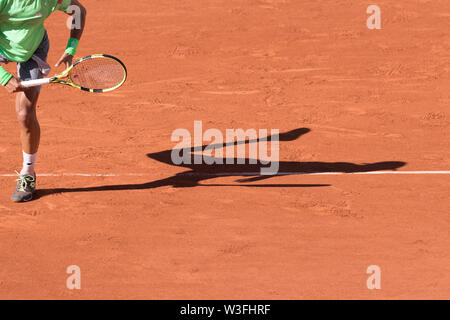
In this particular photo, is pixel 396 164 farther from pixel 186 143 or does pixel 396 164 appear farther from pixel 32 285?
pixel 32 285

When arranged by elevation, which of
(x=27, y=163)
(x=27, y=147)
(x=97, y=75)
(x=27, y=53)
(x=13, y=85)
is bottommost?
(x=27, y=163)

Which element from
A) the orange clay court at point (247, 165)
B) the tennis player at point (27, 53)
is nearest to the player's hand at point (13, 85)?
the tennis player at point (27, 53)

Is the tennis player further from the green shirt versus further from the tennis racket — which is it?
the tennis racket

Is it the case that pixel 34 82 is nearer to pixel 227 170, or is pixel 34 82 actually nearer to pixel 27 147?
pixel 27 147

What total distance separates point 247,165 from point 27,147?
2.19 m

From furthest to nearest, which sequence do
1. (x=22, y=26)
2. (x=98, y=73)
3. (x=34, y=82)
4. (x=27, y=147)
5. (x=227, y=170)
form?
(x=227, y=170) → (x=27, y=147) → (x=98, y=73) → (x=22, y=26) → (x=34, y=82)

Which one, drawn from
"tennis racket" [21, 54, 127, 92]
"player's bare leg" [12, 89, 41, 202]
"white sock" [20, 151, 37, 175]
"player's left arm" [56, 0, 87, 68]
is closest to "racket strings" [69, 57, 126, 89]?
"tennis racket" [21, 54, 127, 92]

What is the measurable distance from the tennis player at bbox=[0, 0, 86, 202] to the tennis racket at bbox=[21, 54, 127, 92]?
5.4 inches

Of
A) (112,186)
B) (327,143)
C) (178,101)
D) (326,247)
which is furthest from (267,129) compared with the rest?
(326,247)

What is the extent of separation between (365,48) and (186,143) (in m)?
3.83

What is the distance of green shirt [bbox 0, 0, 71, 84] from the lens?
6.61 metres

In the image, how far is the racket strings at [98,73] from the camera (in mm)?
6855

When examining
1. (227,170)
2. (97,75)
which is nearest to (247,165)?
(227,170)

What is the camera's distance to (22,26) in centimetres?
676
